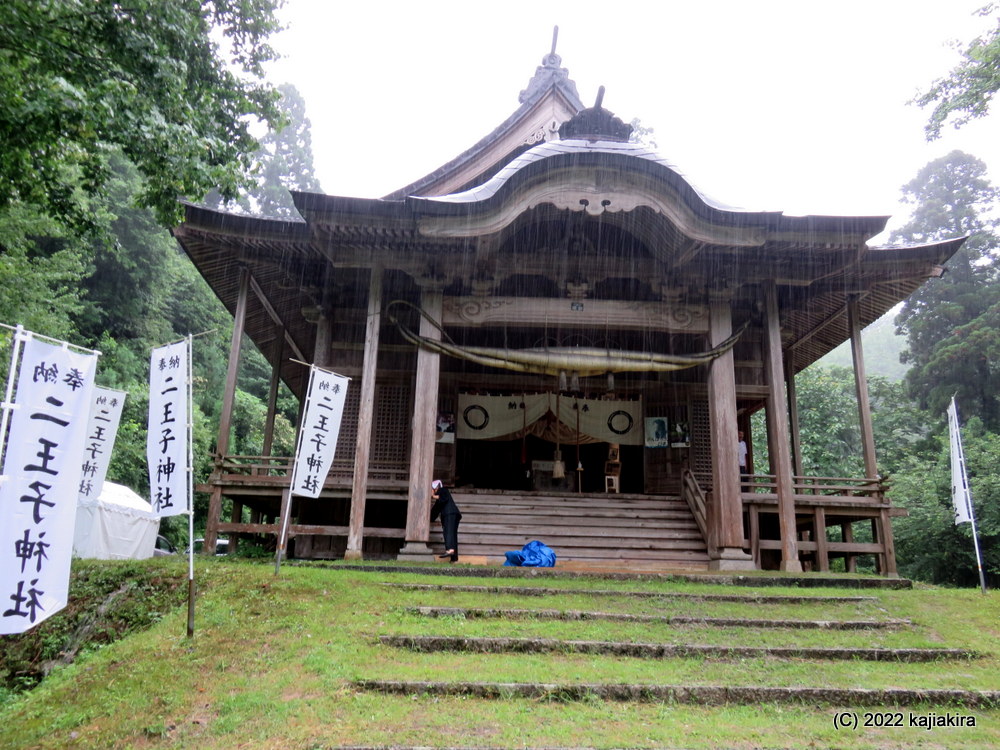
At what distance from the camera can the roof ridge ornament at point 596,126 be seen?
11609mm

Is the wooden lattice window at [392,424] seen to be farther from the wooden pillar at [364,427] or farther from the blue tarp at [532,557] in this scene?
the blue tarp at [532,557]

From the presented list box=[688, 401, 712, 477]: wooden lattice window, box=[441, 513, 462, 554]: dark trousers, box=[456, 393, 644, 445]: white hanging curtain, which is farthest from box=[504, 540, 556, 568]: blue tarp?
box=[688, 401, 712, 477]: wooden lattice window

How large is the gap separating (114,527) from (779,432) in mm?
15432

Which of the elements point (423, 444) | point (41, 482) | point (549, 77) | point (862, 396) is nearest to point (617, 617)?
point (423, 444)

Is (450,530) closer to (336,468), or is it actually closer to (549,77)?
(336,468)

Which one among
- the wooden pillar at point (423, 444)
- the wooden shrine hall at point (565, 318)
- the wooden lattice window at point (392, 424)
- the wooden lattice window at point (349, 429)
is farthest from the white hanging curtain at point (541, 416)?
the wooden pillar at point (423, 444)

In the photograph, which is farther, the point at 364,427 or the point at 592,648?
the point at 364,427

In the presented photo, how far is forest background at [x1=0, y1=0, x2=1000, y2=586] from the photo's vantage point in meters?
6.51

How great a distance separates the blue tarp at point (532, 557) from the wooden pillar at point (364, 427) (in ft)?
6.85

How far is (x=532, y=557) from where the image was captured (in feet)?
30.8

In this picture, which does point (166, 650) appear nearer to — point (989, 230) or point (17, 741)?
point (17, 741)

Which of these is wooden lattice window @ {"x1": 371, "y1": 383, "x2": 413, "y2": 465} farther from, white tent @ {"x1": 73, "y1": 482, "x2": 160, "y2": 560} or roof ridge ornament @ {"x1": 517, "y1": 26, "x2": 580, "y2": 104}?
roof ridge ornament @ {"x1": 517, "y1": 26, "x2": 580, "y2": 104}

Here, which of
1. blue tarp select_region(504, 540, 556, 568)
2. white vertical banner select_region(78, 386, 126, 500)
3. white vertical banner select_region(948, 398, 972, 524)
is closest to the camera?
white vertical banner select_region(948, 398, 972, 524)

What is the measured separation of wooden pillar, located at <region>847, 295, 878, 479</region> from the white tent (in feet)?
47.1
